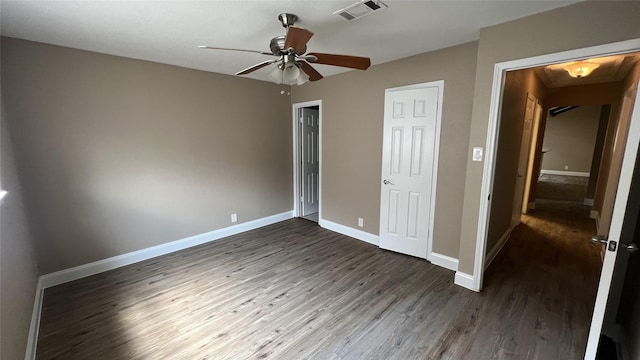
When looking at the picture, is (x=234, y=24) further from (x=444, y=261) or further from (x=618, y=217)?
(x=444, y=261)

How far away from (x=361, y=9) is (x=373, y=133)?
1839mm

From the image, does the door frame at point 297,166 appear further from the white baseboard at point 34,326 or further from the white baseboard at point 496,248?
the white baseboard at point 34,326

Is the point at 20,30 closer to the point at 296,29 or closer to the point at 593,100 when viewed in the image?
the point at 296,29

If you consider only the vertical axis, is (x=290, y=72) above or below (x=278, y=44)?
below

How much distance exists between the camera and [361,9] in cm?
191

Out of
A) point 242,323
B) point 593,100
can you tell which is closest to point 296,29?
point 242,323

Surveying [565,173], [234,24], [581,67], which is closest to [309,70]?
[234,24]

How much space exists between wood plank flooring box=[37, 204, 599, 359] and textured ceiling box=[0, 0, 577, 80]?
8.10 feet

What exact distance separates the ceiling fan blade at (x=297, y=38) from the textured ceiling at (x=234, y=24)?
0.32m

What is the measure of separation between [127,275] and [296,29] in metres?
3.17

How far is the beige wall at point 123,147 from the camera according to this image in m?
2.53

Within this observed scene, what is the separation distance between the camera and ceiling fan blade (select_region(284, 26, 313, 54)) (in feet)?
5.36

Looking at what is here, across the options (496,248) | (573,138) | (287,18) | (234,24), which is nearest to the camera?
(287,18)

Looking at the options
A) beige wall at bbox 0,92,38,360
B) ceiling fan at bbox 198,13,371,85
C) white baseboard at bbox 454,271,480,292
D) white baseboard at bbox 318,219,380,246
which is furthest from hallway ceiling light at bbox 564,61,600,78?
beige wall at bbox 0,92,38,360
